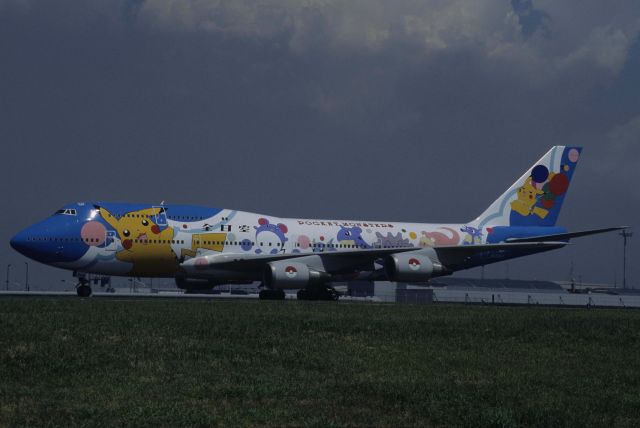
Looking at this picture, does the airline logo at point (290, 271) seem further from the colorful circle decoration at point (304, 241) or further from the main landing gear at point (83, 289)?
the main landing gear at point (83, 289)

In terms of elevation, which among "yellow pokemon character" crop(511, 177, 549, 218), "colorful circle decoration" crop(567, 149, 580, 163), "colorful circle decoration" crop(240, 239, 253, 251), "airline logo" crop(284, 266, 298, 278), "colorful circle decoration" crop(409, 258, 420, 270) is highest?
"colorful circle decoration" crop(567, 149, 580, 163)

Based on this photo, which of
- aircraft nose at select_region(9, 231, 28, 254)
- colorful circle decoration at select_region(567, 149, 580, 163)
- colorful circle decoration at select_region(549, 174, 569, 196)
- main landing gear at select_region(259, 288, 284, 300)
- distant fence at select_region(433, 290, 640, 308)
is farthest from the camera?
distant fence at select_region(433, 290, 640, 308)

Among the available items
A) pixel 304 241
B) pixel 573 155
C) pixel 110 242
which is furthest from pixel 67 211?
pixel 573 155

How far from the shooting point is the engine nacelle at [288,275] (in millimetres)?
42438

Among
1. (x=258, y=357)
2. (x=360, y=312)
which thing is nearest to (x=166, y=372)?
(x=258, y=357)

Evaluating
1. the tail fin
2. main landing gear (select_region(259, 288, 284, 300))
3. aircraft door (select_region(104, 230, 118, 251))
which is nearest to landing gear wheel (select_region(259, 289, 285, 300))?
main landing gear (select_region(259, 288, 284, 300))

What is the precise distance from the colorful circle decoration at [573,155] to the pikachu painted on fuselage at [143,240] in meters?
27.1

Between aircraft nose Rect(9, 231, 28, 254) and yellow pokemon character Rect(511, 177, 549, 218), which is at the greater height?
yellow pokemon character Rect(511, 177, 549, 218)

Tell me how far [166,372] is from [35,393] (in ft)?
9.09

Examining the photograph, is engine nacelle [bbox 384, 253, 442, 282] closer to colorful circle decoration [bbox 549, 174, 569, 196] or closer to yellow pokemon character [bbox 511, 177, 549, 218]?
yellow pokemon character [bbox 511, 177, 549, 218]

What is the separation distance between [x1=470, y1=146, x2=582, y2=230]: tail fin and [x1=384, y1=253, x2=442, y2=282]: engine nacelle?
8.69 metres

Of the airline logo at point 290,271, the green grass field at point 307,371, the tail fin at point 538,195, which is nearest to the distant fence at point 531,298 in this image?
the tail fin at point 538,195

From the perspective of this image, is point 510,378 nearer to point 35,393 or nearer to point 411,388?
point 411,388

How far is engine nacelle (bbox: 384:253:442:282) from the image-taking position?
145 feet
